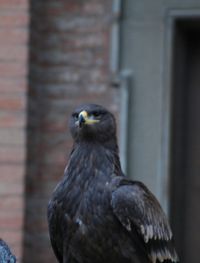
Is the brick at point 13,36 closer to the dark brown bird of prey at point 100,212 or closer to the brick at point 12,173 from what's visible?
the brick at point 12,173

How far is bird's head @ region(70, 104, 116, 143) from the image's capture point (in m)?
4.63

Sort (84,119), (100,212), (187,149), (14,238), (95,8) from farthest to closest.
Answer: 1. (187,149)
2. (95,8)
3. (14,238)
4. (84,119)
5. (100,212)

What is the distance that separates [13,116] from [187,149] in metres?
1.21

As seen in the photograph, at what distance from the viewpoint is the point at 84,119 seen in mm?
4621

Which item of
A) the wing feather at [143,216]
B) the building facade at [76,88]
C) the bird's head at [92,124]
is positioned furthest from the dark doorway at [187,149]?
the wing feather at [143,216]

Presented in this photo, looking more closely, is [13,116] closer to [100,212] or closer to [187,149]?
[187,149]

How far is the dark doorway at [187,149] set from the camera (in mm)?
6914

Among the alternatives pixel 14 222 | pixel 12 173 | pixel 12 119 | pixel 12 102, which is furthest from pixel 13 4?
pixel 14 222

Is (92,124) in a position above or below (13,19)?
below

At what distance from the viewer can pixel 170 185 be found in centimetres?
671

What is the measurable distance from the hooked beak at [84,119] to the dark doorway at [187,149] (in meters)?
2.28

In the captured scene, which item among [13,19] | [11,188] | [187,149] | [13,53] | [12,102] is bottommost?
[11,188]

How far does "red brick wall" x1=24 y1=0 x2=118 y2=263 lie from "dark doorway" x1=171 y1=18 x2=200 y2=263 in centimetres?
51

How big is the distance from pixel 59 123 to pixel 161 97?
0.68 m
